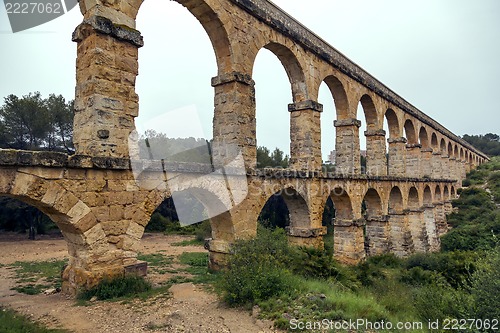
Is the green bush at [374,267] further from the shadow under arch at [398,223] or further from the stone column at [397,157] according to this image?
the stone column at [397,157]

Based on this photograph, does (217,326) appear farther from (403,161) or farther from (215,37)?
(403,161)

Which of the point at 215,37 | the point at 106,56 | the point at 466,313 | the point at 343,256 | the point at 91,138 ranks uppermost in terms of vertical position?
the point at 215,37

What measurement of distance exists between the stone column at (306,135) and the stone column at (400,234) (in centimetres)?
754

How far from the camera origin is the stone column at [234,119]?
7.81 metres

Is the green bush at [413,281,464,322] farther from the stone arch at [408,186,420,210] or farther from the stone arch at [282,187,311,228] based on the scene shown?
the stone arch at [408,186,420,210]

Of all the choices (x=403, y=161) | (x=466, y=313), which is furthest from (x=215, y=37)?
(x=403, y=161)

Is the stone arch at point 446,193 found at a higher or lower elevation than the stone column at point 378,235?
higher

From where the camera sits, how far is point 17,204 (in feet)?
52.3

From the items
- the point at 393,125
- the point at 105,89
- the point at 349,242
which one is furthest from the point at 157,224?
the point at 105,89

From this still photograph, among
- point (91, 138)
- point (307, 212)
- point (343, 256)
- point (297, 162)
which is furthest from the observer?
point (343, 256)

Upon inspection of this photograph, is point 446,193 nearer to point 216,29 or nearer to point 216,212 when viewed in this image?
point 216,212

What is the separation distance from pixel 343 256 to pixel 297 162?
3681mm

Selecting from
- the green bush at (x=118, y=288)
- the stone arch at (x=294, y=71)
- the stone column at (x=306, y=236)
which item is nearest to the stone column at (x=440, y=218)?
the stone column at (x=306, y=236)

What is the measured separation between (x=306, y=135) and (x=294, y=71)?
6.47 ft
